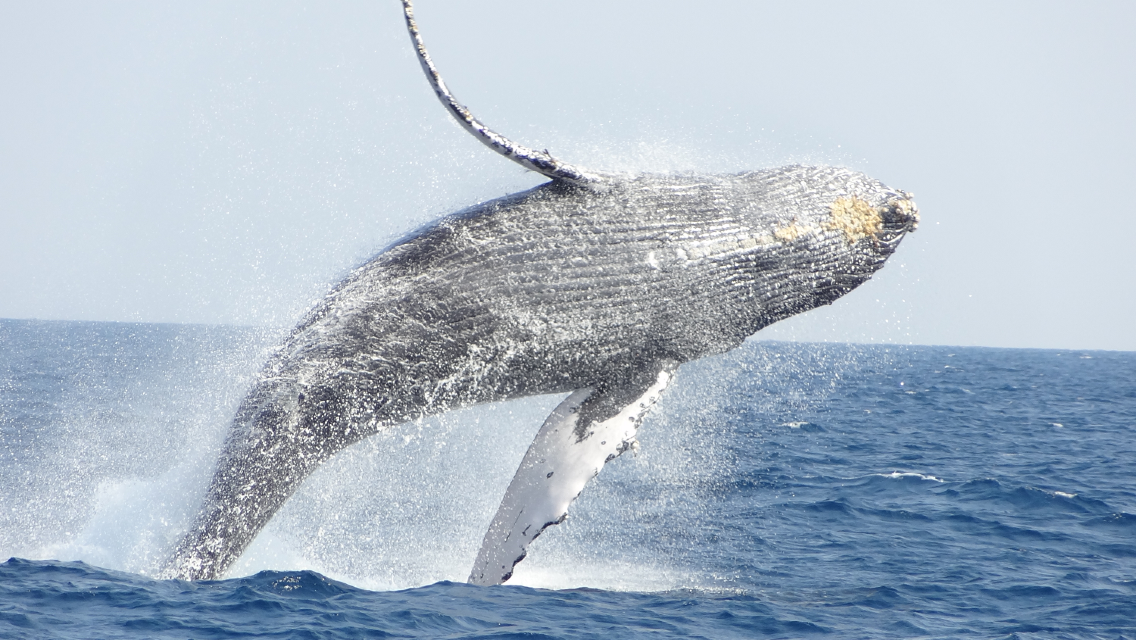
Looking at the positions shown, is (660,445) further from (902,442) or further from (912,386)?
(912,386)

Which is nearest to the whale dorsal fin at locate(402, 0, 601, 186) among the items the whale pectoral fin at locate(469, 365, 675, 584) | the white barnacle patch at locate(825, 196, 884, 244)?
the whale pectoral fin at locate(469, 365, 675, 584)

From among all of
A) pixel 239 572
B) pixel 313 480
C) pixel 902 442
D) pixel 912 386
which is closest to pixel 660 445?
pixel 902 442

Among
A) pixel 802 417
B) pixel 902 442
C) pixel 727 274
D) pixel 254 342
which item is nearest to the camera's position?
pixel 727 274

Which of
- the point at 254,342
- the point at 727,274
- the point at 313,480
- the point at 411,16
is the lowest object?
the point at 313,480

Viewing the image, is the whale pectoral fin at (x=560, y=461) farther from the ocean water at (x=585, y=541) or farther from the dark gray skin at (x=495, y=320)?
the ocean water at (x=585, y=541)

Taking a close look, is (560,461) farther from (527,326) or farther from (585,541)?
(585,541)

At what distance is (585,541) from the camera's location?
13.8m

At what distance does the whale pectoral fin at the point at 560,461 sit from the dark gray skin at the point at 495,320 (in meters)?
0.14

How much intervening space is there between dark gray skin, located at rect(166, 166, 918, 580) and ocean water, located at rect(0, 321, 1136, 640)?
48cm

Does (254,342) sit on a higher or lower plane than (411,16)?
lower

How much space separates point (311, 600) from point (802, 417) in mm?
30755

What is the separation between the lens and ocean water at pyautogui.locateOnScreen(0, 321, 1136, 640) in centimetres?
914

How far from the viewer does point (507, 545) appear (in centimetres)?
851

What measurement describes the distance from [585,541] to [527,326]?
21.0ft
